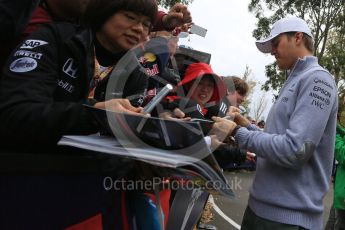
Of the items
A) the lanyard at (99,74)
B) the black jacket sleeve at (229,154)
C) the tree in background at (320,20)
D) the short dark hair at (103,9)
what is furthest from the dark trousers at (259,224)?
the tree in background at (320,20)

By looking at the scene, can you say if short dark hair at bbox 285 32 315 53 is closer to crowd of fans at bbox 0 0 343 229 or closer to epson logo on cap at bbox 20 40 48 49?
crowd of fans at bbox 0 0 343 229

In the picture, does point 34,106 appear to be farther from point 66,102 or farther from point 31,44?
point 31,44

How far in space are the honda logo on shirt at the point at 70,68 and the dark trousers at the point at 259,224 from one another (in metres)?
1.26

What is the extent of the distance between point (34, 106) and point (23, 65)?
0.43 ft

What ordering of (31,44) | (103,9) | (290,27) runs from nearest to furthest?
(31,44)
(103,9)
(290,27)

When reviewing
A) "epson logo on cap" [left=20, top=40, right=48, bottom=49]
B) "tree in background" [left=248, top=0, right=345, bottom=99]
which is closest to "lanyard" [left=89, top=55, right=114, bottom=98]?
"epson logo on cap" [left=20, top=40, right=48, bottom=49]

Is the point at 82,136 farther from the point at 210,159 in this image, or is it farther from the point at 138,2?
the point at 138,2

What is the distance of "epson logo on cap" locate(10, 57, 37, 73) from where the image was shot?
0.99 meters

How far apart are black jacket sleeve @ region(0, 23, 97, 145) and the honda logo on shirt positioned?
0.06 metres

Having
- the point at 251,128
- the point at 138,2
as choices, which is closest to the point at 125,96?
the point at 138,2

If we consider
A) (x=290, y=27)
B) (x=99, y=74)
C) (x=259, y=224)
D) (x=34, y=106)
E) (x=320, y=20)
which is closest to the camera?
(x=34, y=106)

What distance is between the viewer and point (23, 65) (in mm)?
1004

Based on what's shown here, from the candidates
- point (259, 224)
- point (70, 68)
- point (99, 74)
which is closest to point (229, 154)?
point (259, 224)

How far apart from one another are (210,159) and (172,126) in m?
0.17
